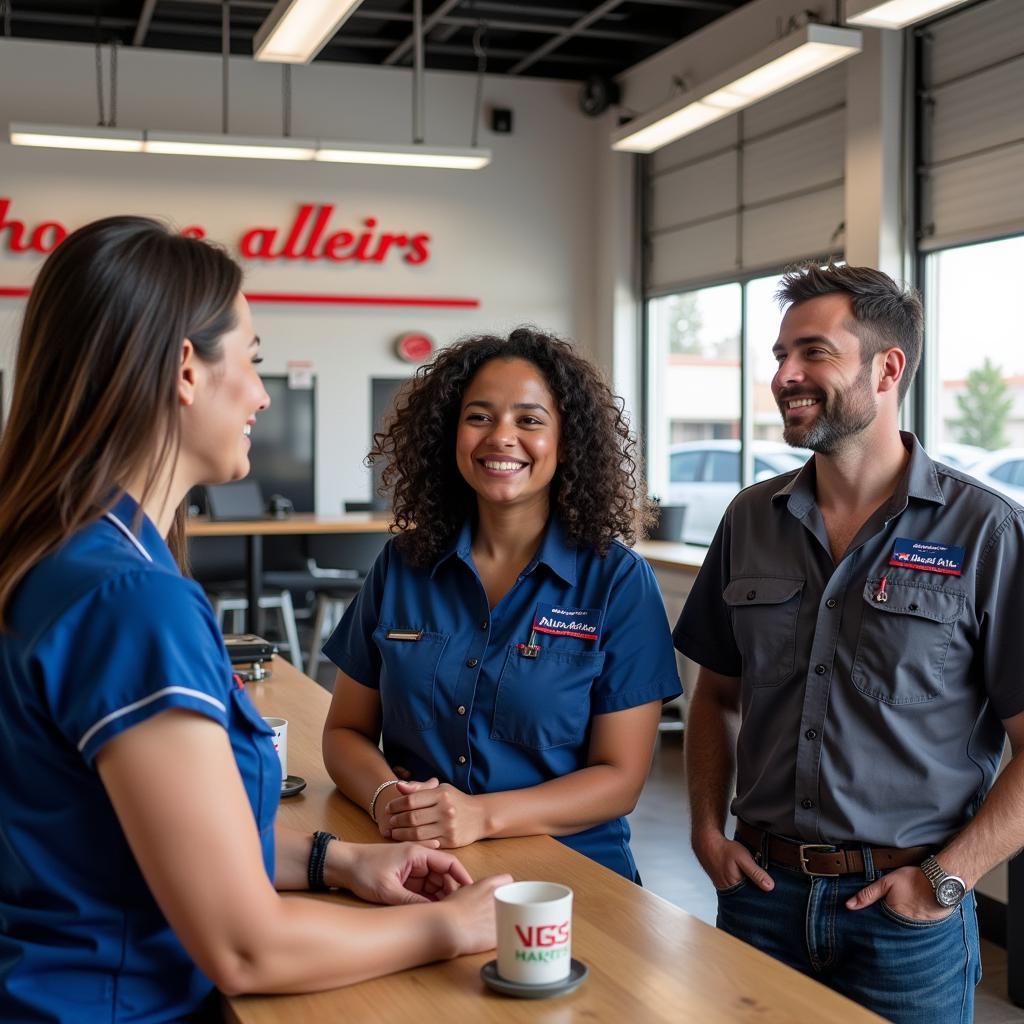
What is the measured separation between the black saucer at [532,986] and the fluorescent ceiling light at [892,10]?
368cm

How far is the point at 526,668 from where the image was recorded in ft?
6.82

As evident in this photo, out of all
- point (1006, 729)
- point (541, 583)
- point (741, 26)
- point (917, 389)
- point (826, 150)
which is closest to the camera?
point (1006, 729)

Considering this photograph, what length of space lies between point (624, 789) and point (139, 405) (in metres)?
1.08

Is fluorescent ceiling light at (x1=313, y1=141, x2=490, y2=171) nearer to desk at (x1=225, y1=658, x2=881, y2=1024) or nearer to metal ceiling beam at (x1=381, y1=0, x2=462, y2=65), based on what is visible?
metal ceiling beam at (x1=381, y1=0, x2=462, y2=65)

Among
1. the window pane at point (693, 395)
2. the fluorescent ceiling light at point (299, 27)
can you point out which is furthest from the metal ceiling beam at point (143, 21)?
the window pane at point (693, 395)

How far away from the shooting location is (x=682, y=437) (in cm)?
877

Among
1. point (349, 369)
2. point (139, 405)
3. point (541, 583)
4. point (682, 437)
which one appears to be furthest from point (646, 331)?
point (139, 405)

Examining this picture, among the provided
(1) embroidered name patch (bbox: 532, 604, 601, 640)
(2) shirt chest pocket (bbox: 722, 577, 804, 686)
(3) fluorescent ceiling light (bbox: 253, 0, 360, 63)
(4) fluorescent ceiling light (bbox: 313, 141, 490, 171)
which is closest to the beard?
(2) shirt chest pocket (bbox: 722, 577, 804, 686)

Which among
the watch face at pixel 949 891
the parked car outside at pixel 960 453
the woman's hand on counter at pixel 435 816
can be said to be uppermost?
the parked car outside at pixel 960 453

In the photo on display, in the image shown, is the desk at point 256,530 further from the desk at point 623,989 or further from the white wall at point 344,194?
the desk at point 623,989

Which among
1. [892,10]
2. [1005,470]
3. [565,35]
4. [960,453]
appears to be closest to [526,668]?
[892,10]

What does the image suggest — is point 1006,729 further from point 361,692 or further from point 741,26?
point 741,26

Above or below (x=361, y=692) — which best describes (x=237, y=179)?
above

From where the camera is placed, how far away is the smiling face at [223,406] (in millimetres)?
1397
